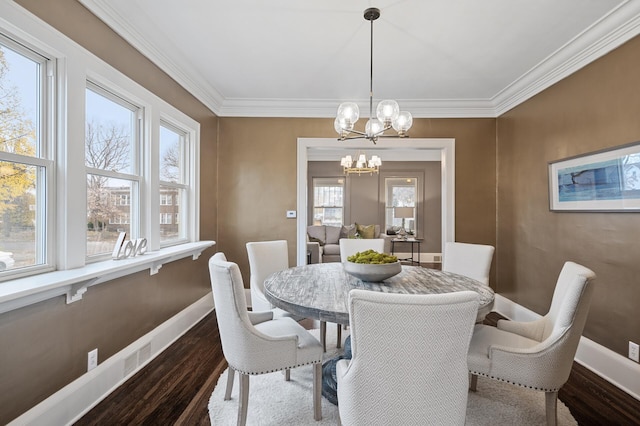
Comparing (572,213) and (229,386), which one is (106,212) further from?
(572,213)

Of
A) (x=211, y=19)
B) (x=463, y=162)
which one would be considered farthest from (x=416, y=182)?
(x=211, y=19)

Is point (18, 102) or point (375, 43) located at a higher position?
point (375, 43)

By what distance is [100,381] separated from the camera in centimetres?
206

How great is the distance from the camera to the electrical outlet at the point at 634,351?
221cm

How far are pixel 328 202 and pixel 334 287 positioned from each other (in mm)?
6318

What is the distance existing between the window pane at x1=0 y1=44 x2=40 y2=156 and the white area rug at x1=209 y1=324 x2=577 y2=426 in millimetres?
1812

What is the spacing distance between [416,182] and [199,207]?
590 centimetres

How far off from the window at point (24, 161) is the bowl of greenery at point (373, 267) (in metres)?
1.77

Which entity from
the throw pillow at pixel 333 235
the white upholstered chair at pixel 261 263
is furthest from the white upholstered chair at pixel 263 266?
the throw pillow at pixel 333 235

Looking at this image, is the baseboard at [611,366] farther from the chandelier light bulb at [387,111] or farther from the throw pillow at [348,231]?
the throw pillow at [348,231]

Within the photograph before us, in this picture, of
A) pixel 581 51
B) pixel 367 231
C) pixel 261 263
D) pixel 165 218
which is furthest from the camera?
pixel 367 231

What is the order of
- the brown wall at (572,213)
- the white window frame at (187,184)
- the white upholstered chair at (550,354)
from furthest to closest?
the white window frame at (187,184), the brown wall at (572,213), the white upholstered chair at (550,354)

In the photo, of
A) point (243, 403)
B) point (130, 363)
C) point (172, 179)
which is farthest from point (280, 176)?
point (243, 403)

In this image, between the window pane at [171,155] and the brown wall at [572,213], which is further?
the window pane at [171,155]
